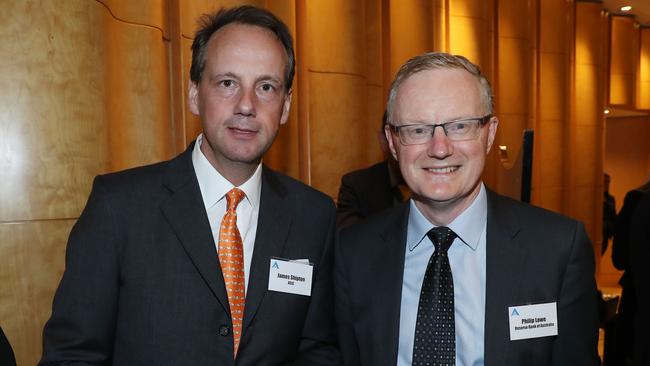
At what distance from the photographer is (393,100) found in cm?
191

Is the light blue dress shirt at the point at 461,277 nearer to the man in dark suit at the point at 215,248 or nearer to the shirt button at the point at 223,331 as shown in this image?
the man in dark suit at the point at 215,248

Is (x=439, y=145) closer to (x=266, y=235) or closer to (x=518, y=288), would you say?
(x=518, y=288)

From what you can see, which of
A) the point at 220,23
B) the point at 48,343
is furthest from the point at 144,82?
the point at 48,343

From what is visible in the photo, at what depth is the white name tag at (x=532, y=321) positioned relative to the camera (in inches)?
68.9

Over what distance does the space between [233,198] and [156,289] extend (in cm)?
35

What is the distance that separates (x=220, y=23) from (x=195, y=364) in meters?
1.04

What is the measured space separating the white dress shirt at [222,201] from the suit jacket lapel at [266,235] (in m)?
0.03

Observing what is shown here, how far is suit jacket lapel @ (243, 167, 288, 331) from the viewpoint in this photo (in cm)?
179

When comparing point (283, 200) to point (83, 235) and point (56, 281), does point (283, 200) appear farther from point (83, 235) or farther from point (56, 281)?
point (56, 281)

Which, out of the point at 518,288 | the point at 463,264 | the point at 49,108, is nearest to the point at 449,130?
the point at 463,264

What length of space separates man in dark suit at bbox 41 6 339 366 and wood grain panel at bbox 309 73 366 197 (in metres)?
2.51

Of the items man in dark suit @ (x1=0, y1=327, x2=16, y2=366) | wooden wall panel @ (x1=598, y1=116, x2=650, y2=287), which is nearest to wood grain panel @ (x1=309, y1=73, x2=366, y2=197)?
man in dark suit @ (x1=0, y1=327, x2=16, y2=366)

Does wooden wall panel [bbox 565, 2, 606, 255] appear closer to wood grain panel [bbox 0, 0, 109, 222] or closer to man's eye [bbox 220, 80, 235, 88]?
wood grain panel [bbox 0, 0, 109, 222]

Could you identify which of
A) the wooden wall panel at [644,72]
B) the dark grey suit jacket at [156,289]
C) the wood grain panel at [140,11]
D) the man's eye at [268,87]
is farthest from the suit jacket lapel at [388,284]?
the wooden wall panel at [644,72]
